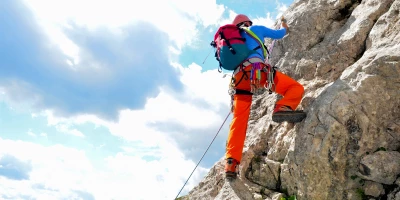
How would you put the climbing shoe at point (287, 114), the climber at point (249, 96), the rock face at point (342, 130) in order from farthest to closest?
the climber at point (249, 96), the climbing shoe at point (287, 114), the rock face at point (342, 130)

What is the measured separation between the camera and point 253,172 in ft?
30.8

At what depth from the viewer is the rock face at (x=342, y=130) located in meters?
7.47

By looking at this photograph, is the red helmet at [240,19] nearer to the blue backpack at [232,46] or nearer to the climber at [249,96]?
the climber at [249,96]

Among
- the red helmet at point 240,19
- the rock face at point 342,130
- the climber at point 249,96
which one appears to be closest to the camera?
the rock face at point 342,130

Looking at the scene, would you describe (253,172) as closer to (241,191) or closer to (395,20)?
(241,191)

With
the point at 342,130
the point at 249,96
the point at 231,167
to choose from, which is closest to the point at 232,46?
the point at 249,96

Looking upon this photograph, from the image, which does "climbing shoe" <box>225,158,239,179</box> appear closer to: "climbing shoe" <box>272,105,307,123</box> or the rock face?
the rock face

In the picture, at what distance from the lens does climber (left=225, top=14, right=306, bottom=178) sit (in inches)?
338

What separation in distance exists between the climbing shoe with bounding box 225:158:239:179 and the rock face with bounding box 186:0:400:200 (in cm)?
27

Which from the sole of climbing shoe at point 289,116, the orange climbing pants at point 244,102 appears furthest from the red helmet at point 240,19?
the sole of climbing shoe at point 289,116

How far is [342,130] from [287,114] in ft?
4.43

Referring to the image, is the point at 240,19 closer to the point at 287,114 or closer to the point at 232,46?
the point at 232,46

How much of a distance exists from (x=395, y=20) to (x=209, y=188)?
7.26m

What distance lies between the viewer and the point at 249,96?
9.48m
